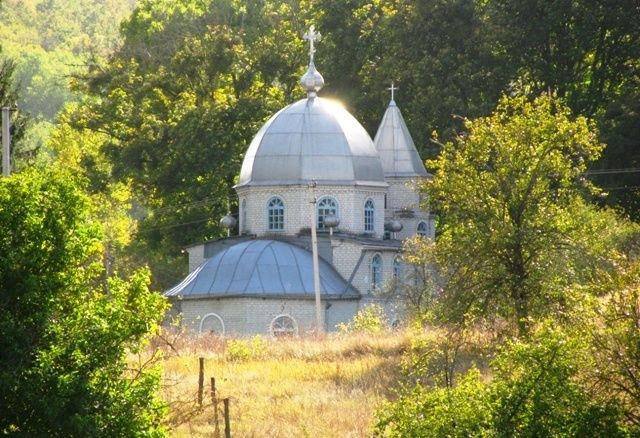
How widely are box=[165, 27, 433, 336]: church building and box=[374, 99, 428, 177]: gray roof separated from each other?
3 centimetres

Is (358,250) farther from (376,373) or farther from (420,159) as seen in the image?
(376,373)

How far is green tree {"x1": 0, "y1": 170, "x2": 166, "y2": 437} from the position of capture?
81.0 feet

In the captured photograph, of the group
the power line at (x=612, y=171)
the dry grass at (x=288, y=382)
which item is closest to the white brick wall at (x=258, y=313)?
the power line at (x=612, y=171)

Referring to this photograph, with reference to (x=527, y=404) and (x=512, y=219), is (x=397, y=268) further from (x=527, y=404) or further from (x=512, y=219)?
(x=527, y=404)

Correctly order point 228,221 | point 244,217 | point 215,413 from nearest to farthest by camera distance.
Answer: point 215,413
point 244,217
point 228,221

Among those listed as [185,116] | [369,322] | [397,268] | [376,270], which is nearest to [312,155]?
[376,270]

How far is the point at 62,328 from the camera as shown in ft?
82.7

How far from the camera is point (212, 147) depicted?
2510 inches

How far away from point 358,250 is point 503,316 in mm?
23481

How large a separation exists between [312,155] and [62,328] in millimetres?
34203

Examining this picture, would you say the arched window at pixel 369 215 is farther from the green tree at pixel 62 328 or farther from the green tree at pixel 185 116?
the green tree at pixel 62 328

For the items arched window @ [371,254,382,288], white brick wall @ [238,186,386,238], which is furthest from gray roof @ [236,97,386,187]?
arched window @ [371,254,382,288]

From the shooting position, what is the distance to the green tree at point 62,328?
2469 centimetres

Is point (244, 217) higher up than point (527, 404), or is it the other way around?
point (527, 404)
